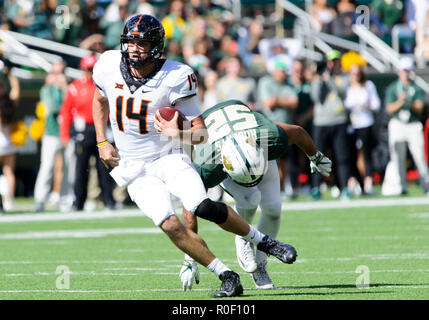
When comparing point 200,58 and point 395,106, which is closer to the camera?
point 395,106

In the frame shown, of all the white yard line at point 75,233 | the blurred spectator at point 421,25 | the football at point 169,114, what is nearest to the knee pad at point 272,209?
the football at point 169,114

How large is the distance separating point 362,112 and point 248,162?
9480 millimetres

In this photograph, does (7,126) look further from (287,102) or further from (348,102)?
(348,102)

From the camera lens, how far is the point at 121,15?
57.7ft

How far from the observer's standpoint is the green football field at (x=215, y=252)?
263 inches

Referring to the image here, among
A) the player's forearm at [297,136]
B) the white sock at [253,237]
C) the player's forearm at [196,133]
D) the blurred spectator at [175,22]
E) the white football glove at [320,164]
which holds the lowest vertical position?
the white sock at [253,237]

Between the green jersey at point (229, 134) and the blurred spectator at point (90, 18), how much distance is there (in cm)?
1126

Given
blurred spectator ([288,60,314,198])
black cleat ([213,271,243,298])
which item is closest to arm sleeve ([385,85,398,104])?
blurred spectator ([288,60,314,198])

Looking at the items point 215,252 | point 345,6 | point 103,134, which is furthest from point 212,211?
point 345,6

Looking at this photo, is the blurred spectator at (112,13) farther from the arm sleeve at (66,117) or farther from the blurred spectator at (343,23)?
the arm sleeve at (66,117)

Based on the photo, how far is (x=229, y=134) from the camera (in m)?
6.78

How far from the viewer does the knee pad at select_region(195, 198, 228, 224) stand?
632cm
